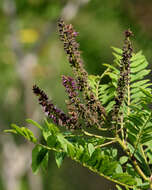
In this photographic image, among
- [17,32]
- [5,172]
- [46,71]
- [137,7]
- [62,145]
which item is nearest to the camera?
[62,145]

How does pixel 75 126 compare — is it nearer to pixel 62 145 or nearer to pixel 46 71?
pixel 62 145

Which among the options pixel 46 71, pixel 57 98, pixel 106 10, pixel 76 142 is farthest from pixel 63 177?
pixel 76 142

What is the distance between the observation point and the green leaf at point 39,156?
0.55m

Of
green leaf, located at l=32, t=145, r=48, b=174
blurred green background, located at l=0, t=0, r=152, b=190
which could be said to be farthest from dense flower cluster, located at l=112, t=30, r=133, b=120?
blurred green background, located at l=0, t=0, r=152, b=190

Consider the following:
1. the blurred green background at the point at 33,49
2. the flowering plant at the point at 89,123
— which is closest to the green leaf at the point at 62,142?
the flowering plant at the point at 89,123

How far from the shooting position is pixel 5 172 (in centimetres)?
771

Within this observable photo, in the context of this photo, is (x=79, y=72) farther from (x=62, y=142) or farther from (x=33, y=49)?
(x=33, y=49)

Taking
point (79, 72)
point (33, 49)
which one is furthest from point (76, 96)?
point (33, 49)

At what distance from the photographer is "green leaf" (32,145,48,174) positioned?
1.79 ft

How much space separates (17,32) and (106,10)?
127 inches

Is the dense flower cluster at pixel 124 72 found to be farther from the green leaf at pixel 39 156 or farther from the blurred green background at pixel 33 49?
the blurred green background at pixel 33 49

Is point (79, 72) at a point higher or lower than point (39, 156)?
higher

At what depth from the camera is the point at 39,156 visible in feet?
1.82

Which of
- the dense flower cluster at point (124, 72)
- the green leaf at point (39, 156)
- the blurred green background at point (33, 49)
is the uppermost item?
the blurred green background at point (33, 49)
